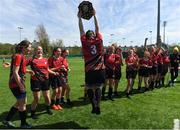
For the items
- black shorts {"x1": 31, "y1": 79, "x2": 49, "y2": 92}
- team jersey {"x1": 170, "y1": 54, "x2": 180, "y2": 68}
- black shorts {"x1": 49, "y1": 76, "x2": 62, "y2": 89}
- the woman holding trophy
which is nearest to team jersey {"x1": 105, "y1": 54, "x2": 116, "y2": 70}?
black shorts {"x1": 49, "y1": 76, "x2": 62, "y2": 89}

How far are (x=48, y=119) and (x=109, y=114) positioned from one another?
5.67 ft

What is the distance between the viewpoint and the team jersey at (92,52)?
9.40 m

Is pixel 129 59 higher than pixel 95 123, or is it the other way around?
pixel 129 59

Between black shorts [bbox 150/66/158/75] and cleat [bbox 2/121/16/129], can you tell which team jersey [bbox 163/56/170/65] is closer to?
black shorts [bbox 150/66/158/75]

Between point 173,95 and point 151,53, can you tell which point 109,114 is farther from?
point 151,53

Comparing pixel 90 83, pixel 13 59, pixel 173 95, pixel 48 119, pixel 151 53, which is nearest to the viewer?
pixel 13 59

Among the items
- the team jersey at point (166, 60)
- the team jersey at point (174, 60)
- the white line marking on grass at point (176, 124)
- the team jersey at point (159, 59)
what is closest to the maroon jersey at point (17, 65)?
the white line marking on grass at point (176, 124)

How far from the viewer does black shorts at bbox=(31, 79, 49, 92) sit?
10484 mm

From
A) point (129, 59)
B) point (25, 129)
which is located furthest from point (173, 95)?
point (25, 129)

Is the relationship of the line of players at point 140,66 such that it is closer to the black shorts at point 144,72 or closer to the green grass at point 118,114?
the black shorts at point 144,72

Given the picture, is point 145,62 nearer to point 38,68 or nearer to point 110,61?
point 110,61

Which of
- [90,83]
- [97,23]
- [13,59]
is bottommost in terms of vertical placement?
[90,83]

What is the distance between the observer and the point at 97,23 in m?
9.59

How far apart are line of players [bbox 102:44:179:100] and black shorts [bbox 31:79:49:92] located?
3447 millimetres
